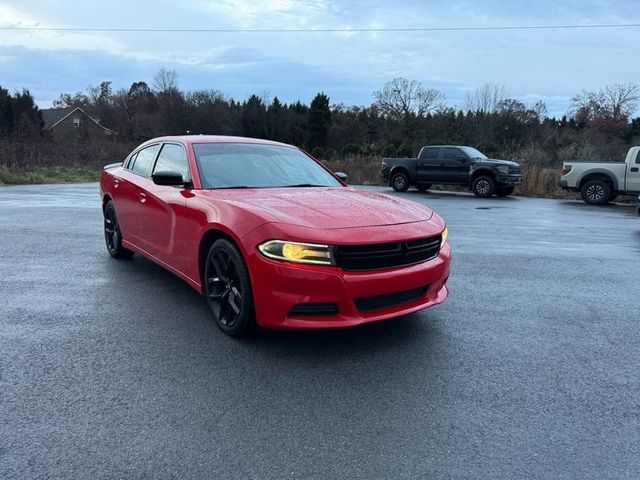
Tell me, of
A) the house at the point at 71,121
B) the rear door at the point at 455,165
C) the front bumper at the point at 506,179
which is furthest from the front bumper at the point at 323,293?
the house at the point at 71,121

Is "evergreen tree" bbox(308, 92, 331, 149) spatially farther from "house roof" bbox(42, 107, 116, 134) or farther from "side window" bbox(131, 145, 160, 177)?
"side window" bbox(131, 145, 160, 177)

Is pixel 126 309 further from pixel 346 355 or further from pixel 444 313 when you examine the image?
pixel 444 313

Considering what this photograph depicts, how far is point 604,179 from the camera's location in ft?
53.2

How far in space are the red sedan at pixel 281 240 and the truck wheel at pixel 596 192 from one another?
14092 mm

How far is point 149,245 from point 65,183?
2062 centimetres

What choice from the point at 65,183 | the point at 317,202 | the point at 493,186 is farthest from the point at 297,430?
the point at 65,183

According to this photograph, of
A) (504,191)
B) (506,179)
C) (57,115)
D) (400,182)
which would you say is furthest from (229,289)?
(57,115)

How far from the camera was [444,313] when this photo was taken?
4645 mm

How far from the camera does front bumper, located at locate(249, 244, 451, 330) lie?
3.36 metres

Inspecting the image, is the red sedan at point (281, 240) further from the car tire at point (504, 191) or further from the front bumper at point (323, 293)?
the car tire at point (504, 191)

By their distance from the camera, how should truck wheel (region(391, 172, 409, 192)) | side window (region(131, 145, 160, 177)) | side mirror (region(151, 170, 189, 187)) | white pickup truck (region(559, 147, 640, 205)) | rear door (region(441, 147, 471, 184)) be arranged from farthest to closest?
truck wheel (region(391, 172, 409, 192)) < rear door (region(441, 147, 471, 184)) < white pickup truck (region(559, 147, 640, 205)) < side window (region(131, 145, 160, 177)) < side mirror (region(151, 170, 189, 187))

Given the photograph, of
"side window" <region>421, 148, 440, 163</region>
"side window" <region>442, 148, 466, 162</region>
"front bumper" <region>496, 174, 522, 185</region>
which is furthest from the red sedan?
"side window" <region>421, 148, 440, 163</region>

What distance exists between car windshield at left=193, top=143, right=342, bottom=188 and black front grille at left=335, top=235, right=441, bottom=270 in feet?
5.04

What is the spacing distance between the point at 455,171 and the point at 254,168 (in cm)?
1583
